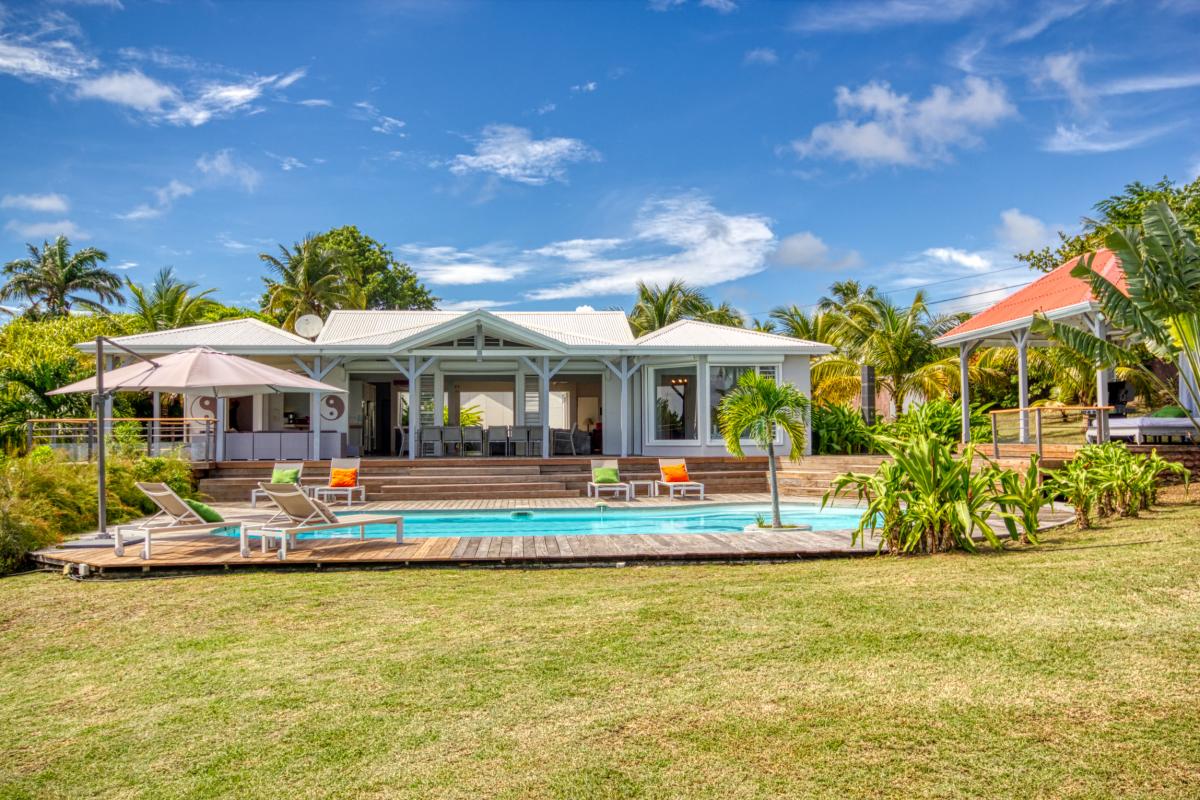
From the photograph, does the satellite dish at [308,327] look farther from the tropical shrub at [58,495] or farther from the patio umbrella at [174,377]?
the patio umbrella at [174,377]

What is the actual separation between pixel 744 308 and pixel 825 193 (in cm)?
729

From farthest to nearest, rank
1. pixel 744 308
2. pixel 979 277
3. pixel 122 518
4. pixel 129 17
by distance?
1. pixel 979 277
2. pixel 744 308
3. pixel 129 17
4. pixel 122 518

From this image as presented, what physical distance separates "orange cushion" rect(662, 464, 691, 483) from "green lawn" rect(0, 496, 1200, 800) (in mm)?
10012

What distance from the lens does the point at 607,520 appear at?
14.0 metres

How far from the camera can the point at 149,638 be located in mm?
5996

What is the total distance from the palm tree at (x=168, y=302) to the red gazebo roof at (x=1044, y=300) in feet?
87.9

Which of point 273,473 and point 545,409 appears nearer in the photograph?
point 273,473

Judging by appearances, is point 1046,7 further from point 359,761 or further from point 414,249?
point 414,249

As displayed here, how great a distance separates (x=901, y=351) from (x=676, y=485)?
12.6 metres

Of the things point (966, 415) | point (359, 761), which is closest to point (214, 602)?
point (359, 761)

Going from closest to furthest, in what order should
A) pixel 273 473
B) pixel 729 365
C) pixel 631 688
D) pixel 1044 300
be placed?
pixel 631 688 < pixel 1044 300 < pixel 273 473 < pixel 729 365

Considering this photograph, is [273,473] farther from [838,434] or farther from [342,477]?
[838,434]

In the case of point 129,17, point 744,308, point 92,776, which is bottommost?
point 92,776

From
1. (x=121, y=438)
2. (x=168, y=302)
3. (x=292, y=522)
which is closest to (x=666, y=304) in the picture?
(x=168, y=302)
